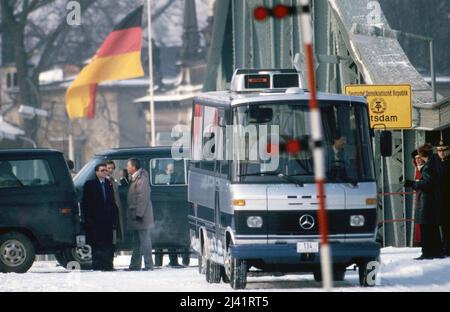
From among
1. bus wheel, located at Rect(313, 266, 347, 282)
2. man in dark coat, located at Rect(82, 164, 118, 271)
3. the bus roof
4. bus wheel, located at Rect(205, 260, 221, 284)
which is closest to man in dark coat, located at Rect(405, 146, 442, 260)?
bus wheel, located at Rect(313, 266, 347, 282)

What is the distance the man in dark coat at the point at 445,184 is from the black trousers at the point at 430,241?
320mm

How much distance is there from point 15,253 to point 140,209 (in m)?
1.87

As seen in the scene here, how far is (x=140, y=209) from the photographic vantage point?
24.6 metres

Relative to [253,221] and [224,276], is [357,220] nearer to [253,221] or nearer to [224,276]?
[253,221]

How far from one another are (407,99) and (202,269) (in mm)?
9545

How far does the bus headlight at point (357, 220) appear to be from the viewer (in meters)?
18.9

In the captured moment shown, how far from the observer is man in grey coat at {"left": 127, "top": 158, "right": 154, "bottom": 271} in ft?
80.7

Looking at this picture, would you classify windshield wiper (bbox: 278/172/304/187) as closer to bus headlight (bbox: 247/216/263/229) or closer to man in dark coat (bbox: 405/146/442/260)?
bus headlight (bbox: 247/216/263/229)

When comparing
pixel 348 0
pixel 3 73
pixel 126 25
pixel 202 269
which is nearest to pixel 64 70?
pixel 3 73

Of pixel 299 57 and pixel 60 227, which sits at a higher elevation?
pixel 299 57

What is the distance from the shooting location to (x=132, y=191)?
2473cm

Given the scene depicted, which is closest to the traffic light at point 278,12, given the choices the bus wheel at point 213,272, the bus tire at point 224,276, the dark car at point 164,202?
the bus wheel at point 213,272

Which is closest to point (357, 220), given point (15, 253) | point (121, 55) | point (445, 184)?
point (445, 184)
